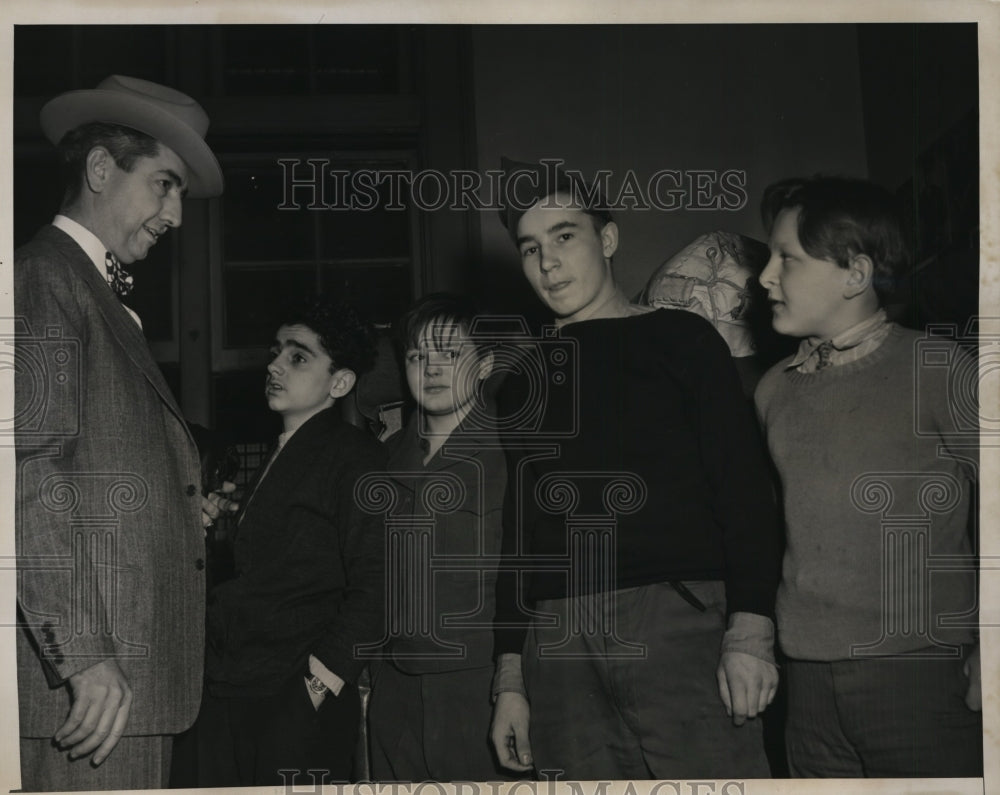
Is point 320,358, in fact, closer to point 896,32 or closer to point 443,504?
point 443,504

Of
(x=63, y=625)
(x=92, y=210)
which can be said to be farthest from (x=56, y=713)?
(x=92, y=210)

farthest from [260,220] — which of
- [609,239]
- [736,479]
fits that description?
[736,479]

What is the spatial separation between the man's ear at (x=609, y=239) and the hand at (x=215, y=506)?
1.00m

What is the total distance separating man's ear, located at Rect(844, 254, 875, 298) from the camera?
2.71m

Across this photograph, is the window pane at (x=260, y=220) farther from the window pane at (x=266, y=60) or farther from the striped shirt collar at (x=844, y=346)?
the striped shirt collar at (x=844, y=346)

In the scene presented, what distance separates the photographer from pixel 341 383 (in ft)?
8.93

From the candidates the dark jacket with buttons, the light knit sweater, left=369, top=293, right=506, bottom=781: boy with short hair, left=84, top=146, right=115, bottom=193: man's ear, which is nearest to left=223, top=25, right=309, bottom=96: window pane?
left=84, top=146, right=115, bottom=193: man's ear

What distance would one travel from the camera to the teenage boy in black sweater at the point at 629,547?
8.61 ft

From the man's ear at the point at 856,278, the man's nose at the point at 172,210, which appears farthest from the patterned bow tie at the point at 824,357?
the man's nose at the point at 172,210

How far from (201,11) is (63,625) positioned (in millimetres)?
1428

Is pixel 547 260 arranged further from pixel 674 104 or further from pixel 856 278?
pixel 856 278

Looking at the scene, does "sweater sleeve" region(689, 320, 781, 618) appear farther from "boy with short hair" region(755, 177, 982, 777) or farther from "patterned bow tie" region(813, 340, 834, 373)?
"patterned bow tie" region(813, 340, 834, 373)

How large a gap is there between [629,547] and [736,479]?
28 centimetres

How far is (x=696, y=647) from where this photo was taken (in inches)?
103
